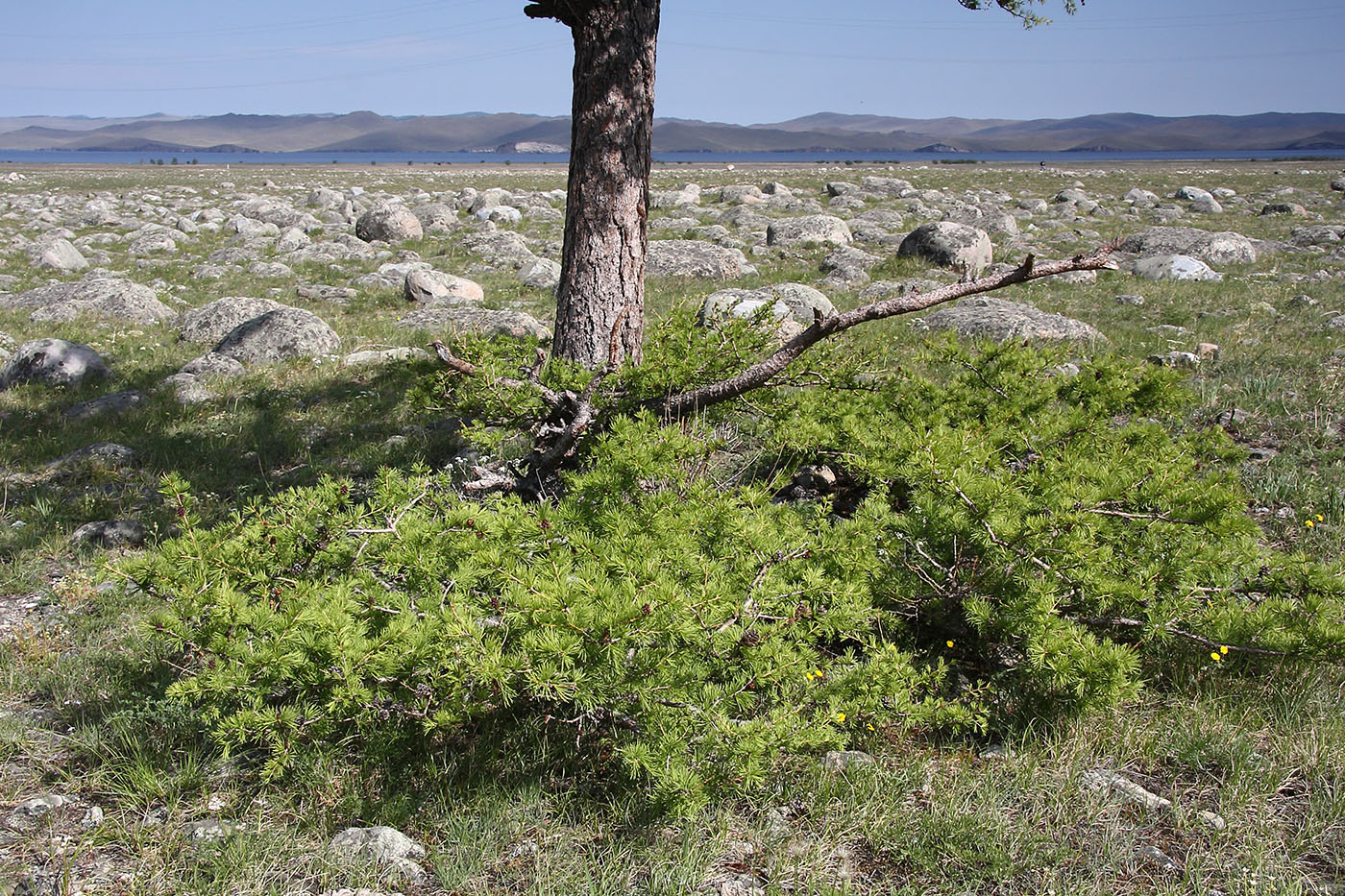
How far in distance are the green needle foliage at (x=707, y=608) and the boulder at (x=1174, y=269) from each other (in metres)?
11.4

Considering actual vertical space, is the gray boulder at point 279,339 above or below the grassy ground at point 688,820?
above

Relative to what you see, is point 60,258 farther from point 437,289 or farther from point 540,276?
point 540,276

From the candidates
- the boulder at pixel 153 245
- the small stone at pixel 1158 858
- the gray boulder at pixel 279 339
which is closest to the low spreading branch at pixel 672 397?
the small stone at pixel 1158 858

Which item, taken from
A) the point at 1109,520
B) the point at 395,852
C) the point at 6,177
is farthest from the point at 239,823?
the point at 6,177

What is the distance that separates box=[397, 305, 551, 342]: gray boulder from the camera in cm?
1005

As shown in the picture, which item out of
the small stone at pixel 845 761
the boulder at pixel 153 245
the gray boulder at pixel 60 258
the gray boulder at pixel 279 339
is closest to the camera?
the small stone at pixel 845 761

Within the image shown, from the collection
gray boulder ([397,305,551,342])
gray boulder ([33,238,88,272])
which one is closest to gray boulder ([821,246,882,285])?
gray boulder ([397,305,551,342])

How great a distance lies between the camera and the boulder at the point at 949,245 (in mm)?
15219

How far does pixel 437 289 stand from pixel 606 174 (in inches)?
320

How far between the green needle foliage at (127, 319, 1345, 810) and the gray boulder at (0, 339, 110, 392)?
6522 millimetres

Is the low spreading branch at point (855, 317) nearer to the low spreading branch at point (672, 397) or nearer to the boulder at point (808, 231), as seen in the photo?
the low spreading branch at point (672, 397)

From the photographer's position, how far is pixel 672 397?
4531 mm

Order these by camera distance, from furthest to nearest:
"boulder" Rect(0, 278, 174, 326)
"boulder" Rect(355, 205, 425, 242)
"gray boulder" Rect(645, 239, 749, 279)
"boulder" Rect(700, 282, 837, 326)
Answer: "boulder" Rect(355, 205, 425, 242) < "gray boulder" Rect(645, 239, 749, 279) < "boulder" Rect(0, 278, 174, 326) < "boulder" Rect(700, 282, 837, 326)

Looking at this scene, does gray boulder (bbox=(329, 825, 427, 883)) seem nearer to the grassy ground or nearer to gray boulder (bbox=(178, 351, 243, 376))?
the grassy ground
